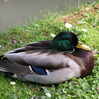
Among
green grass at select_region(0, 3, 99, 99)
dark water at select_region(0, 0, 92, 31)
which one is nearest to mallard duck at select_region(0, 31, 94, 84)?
green grass at select_region(0, 3, 99, 99)

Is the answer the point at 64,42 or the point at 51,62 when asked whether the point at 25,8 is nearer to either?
the point at 64,42

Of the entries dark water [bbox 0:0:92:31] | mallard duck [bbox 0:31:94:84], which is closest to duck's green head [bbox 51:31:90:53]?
mallard duck [bbox 0:31:94:84]

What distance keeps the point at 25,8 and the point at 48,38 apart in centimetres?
206

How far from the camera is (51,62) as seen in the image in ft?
10.8

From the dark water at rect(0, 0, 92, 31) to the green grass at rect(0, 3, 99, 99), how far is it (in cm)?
43

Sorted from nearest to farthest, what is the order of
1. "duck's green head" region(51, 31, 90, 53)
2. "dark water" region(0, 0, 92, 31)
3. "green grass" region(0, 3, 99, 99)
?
"green grass" region(0, 3, 99, 99) → "duck's green head" region(51, 31, 90, 53) → "dark water" region(0, 0, 92, 31)

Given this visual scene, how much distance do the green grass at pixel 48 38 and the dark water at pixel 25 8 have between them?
435 millimetres

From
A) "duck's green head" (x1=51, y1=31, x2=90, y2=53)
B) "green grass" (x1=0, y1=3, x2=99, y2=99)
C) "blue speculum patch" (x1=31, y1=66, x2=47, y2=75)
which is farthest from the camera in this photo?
"duck's green head" (x1=51, y1=31, x2=90, y2=53)

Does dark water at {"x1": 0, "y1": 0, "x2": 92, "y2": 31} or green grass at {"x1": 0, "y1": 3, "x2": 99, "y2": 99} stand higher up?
dark water at {"x1": 0, "y1": 0, "x2": 92, "y2": 31}

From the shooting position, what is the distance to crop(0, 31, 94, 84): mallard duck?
333cm

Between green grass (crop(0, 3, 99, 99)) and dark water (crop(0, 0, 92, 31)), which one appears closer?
green grass (crop(0, 3, 99, 99))

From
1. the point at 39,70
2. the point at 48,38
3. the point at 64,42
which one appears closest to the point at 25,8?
the point at 48,38

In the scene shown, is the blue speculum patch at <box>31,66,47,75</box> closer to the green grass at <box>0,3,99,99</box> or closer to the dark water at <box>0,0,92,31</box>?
the green grass at <box>0,3,99,99</box>

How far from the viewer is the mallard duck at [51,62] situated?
3332 millimetres
